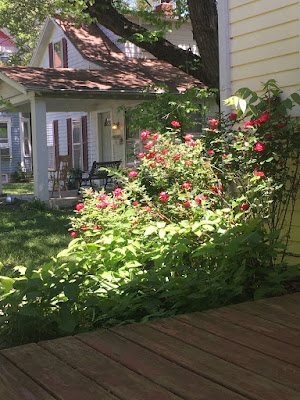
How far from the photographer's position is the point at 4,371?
2.37 meters

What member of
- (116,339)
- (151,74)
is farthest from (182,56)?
(116,339)

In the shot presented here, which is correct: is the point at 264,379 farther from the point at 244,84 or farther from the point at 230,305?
the point at 244,84

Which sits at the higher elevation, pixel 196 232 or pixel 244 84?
pixel 244 84

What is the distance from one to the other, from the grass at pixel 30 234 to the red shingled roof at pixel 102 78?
8.76 ft

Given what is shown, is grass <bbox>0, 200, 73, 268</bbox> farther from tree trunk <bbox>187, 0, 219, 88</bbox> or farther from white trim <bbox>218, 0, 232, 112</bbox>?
tree trunk <bbox>187, 0, 219, 88</bbox>

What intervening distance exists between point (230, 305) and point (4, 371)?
1.53 meters

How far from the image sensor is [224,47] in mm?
5652

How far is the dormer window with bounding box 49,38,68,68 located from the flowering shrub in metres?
13.2

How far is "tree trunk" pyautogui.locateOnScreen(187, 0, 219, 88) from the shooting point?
9.38m

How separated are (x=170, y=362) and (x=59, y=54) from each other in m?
17.3

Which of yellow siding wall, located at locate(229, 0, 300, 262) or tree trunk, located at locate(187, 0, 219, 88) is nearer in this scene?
yellow siding wall, located at locate(229, 0, 300, 262)

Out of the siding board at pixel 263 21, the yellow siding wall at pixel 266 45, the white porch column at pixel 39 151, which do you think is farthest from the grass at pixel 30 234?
the siding board at pixel 263 21

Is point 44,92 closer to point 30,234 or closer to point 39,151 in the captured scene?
point 39,151

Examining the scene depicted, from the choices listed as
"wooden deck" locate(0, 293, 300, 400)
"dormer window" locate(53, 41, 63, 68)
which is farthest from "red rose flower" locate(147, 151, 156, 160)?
"dormer window" locate(53, 41, 63, 68)
